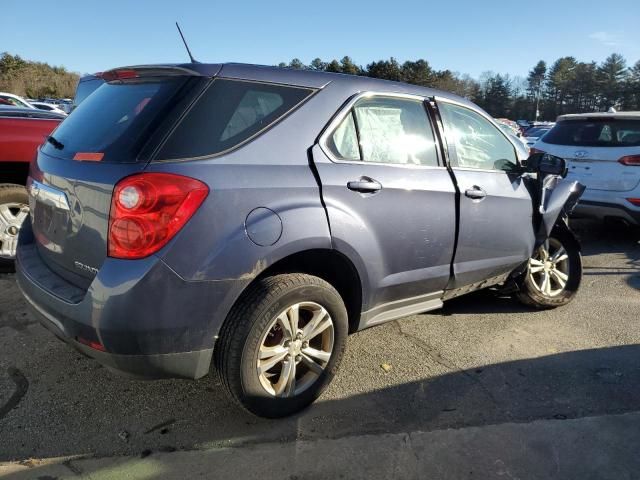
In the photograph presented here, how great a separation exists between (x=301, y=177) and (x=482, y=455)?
1617 mm

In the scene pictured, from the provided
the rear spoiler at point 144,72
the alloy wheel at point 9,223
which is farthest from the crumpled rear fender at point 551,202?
the alloy wheel at point 9,223

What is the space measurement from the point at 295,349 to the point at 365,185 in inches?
37.6

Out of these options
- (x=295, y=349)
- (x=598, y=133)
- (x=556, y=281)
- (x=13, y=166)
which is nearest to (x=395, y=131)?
(x=295, y=349)

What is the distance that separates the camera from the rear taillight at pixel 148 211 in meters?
2.16

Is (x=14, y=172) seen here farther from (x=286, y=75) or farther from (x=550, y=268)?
(x=550, y=268)

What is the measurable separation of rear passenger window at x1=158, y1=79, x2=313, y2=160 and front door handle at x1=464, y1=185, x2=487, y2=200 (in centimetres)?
136

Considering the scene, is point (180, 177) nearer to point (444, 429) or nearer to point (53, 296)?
point (53, 296)

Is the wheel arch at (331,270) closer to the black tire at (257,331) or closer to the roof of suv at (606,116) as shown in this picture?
the black tire at (257,331)

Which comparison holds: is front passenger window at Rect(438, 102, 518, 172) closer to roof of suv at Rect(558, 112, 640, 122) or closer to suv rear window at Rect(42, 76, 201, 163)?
suv rear window at Rect(42, 76, 201, 163)

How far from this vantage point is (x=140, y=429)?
264 cm

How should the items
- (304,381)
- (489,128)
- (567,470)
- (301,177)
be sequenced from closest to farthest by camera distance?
(567,470) < (301,177) < (304,381) < (489,128)

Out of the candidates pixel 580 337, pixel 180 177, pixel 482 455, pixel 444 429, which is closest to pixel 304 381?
pixel 444 429

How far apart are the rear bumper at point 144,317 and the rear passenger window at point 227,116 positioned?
1.79ft

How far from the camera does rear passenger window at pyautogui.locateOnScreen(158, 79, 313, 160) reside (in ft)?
7.54
